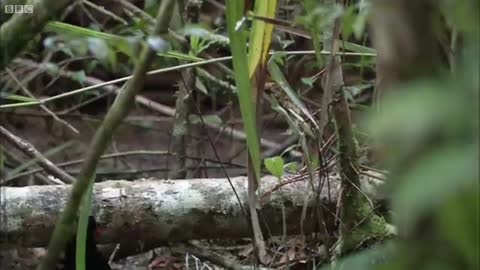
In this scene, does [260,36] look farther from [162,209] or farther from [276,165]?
[162,209]

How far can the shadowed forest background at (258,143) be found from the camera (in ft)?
1.00

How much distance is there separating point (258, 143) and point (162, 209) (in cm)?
40

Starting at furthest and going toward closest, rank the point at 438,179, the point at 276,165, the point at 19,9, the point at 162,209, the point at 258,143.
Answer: the point at 162,209, the point at 276,165, the point at 258,143, the point at 19,9, the point at 438,179

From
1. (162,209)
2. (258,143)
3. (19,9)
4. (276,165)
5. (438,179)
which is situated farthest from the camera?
(162,209)

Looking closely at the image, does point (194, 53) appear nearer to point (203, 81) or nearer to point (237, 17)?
point (203, 81)

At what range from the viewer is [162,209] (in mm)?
1300

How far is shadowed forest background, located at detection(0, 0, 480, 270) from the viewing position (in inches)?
12.1

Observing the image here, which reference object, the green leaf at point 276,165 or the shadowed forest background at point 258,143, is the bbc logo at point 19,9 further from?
the green leaf at point 276,165

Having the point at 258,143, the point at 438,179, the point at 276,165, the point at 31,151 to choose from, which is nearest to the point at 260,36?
the point at 258,143

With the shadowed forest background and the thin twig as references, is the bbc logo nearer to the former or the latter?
the shadowed forest background

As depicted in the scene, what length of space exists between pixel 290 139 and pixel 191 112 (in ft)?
1.47

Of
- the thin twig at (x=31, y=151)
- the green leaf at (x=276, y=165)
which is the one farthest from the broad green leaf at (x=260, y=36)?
the thin twig at (x=31, y=151)

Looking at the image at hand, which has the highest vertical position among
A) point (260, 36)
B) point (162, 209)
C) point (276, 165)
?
point (260, 36)

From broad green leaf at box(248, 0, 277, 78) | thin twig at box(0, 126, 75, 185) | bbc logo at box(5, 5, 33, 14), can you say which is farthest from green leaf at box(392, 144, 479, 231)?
thin twig at box(0, 126, 75, 185)
